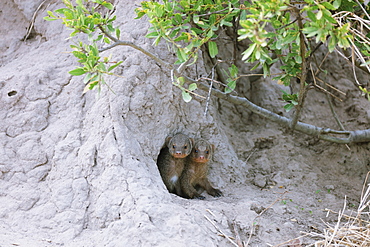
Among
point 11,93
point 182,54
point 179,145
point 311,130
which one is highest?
point 182,54

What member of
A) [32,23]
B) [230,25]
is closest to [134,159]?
[230,25]

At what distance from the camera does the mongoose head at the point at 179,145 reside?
4.23 metres

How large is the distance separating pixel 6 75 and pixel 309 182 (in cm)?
345

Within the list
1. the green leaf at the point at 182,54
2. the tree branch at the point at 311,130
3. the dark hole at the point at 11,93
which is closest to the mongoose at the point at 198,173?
the tree branch at the point at 311,130

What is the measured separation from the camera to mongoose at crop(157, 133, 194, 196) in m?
4.25

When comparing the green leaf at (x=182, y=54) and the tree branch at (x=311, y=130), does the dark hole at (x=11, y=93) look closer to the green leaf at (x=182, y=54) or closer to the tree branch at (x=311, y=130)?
the green leaf at (x=182, y=54)

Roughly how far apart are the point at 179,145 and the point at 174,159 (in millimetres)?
363

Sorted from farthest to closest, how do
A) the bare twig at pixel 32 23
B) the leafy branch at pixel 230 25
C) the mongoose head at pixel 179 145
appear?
the bare twig at pixel 32 23 < the mongoose head at pixel 179 145 < the leafy branch at pixel 230 25

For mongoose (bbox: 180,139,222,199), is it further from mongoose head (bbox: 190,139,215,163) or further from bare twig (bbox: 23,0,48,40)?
bare twig (bbox: 23,0,48,40)

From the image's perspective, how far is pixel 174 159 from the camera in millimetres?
4570

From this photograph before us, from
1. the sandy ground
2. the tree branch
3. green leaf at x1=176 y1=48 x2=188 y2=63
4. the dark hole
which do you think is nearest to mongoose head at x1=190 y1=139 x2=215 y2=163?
the sandy ground

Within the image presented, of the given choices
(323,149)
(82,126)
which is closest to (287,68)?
(323,149)

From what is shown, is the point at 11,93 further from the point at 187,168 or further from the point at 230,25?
the point at 230,25

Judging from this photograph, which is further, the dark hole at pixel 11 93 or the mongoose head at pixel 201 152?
the mongoose head at pixel 201 152
